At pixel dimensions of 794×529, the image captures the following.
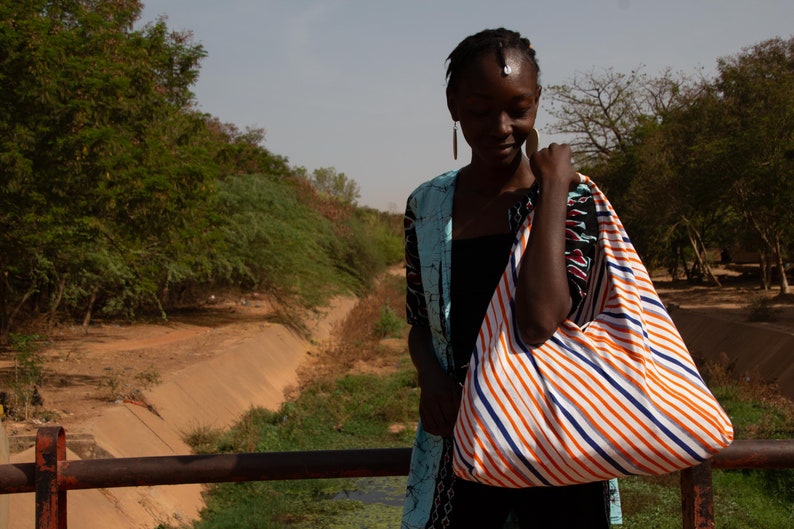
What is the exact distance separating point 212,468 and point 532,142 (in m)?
1.08

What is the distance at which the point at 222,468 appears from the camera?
1.88 m

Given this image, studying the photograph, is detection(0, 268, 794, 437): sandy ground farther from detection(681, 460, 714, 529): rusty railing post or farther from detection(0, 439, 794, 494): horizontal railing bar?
detection(681, 460, 714, 529): rusty railing post

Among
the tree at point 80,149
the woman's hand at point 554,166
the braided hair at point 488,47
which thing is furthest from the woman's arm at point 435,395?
the tree at point 80,149

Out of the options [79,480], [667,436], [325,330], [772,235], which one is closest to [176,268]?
[325,330]

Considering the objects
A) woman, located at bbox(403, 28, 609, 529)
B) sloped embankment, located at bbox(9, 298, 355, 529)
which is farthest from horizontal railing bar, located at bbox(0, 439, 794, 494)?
sloped embankment, located at bbox(9, 298, 355, 529)

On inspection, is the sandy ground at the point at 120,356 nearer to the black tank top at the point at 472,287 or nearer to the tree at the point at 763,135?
the black tank top at the point at 472,287

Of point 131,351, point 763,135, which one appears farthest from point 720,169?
point 131,351

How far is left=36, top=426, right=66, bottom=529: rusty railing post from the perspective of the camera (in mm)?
1852

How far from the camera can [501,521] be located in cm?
162

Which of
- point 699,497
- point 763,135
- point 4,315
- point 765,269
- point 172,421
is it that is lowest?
point 172,421

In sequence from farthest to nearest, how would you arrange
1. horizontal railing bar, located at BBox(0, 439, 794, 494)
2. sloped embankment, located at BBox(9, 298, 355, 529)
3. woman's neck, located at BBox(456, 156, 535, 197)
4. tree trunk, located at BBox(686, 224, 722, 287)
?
tree trunk, located at BBox(686, 224, 722, 287)
sloped embankment, located at BBox(9, 298, 355, 529)
horizontal railing bar, located at BBox(0, 439, 794, 494)
woman's neck, located at BBox(456, 156, 535, 197)

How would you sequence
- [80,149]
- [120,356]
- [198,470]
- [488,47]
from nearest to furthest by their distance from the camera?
[488,47] < [198,470] < [80,149] < [120,356]

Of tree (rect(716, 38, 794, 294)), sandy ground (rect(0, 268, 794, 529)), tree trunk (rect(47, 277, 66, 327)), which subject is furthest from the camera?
tree (rect(716, 38, 794, 294))

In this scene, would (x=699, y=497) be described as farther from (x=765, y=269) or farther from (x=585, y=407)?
(x=765, y=269)
